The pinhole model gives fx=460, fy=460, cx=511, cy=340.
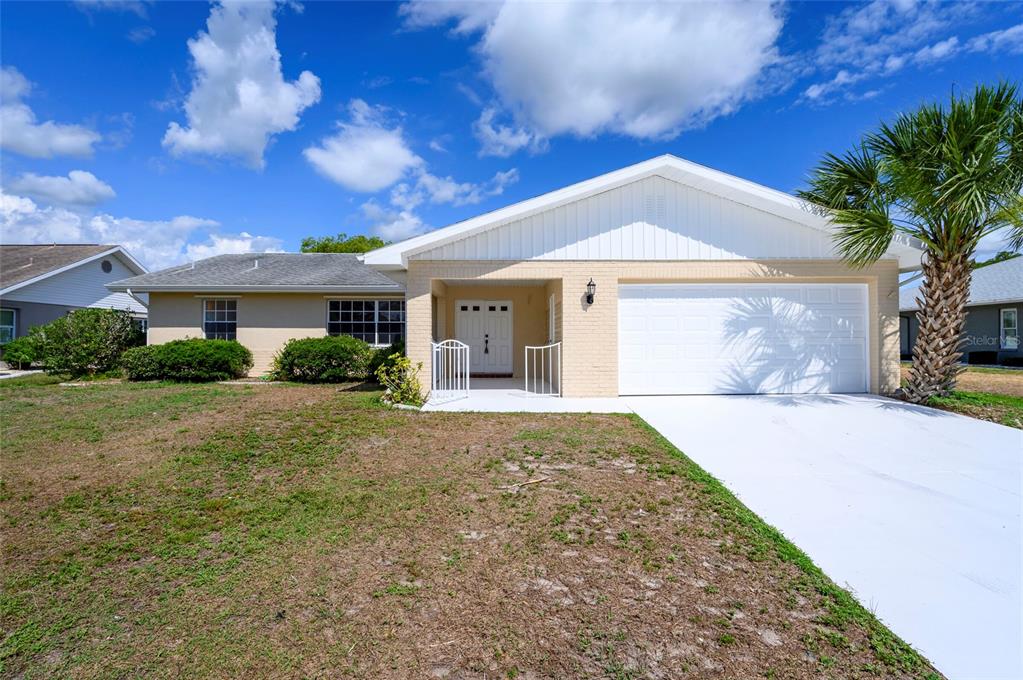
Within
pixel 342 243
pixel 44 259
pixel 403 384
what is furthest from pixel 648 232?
pixel 342 243

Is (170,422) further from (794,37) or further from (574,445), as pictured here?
(794,37)

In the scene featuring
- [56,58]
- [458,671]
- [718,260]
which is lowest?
[458,671]

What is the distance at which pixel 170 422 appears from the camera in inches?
298

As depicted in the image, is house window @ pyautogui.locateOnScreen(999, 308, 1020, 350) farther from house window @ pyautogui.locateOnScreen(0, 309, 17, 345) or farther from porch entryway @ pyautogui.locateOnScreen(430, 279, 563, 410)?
house window @ pyautogui.locateOnScreen(0, 309, 17, 345)

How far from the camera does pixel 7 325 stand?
1769 centimetres

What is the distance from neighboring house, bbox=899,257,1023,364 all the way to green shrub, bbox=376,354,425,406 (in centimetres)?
1984

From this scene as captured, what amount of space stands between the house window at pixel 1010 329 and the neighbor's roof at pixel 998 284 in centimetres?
76

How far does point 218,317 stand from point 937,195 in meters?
18.2

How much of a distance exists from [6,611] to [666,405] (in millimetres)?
8578

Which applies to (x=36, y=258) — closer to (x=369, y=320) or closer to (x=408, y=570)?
(x=369, y=320)

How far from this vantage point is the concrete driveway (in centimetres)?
266

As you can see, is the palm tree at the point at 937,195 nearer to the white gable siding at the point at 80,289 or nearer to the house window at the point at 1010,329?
the house window at the point at 1010,329

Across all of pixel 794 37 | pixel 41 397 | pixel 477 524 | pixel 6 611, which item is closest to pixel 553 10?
pixel 794 37

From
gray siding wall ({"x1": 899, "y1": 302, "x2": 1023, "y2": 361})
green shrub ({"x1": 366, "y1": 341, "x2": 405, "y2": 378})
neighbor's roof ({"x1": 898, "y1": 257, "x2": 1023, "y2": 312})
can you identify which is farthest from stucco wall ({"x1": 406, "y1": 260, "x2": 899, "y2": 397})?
gray siding wall ({"x1": 899, "y1": 302, "x2": 1023, "y2": 361})
